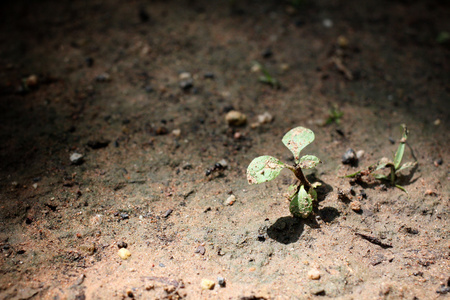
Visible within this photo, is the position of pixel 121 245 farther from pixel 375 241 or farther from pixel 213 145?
pixel 375 241

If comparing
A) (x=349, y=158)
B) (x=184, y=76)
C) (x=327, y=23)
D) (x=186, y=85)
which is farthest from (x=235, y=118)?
(x=327, y=23)

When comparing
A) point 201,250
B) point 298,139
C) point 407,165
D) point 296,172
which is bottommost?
point 201,250

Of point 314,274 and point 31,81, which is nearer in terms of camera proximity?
point 314,274

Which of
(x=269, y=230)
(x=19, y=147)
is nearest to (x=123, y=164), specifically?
(x=19, y=147)

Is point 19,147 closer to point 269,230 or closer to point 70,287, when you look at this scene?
point 70,287

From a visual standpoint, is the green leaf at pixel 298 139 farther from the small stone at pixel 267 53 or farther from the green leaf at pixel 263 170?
the small stone at pixel 267 53

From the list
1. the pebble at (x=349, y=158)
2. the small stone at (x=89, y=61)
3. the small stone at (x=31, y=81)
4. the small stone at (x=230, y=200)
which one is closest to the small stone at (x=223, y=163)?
the small stone at (x=230, y=200)
